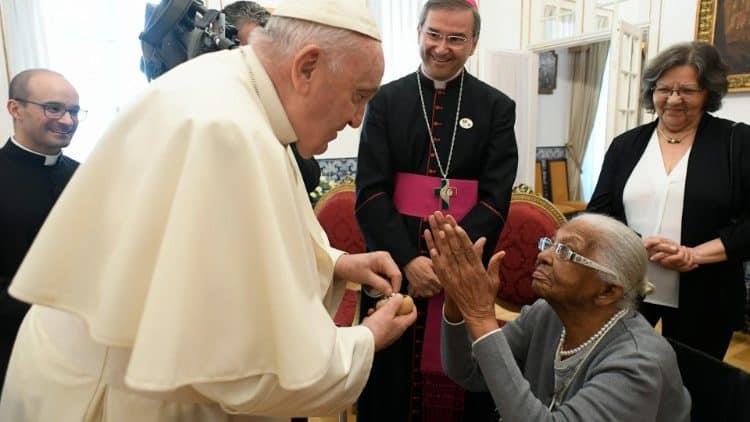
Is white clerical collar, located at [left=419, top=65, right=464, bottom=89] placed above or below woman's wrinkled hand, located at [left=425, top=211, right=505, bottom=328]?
above

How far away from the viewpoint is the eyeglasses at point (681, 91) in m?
2.05

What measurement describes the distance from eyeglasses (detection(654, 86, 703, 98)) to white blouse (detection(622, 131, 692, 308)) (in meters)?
0.21

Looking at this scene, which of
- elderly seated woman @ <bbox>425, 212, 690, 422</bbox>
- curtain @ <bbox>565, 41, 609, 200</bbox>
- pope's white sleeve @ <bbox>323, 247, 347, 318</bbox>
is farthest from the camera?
curtain @ <bbox>565, 41, 609, 200</bbox>

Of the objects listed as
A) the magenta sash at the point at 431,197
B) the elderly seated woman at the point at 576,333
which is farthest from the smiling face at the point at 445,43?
the elderly seated woman at the point at 576,333

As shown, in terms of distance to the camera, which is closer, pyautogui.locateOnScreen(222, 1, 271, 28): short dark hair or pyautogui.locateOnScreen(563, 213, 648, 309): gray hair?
pyautogui.locateOnScreen(563, 213, 648, 309): gray hair

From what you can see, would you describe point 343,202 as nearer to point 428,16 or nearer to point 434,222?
point 428,16

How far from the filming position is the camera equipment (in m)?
1.64

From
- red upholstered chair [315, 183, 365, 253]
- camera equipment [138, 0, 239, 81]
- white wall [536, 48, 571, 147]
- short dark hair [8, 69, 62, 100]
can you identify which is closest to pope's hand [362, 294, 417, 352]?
camera equipment [138, 0, 239, 81]

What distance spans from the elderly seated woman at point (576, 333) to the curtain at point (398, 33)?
173 inches

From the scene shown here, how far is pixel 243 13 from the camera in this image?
6.73 ft

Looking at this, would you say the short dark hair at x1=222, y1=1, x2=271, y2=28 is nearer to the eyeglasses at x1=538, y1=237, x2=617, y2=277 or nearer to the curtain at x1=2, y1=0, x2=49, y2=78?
the eyeglasses at x1=538, y1=237, x2=617, y2=277

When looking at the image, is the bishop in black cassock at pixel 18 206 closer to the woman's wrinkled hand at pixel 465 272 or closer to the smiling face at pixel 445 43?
the woman's wrinkled hand at pixel 465 272

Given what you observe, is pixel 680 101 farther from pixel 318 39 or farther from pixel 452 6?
pixel 318 39

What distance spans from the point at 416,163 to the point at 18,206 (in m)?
1.61
